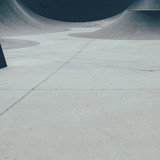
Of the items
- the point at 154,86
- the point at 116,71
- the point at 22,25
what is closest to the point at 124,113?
the point at 154,86

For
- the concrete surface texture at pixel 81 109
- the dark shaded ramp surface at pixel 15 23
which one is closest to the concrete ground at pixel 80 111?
the concrete surface texture at pixel 81 109

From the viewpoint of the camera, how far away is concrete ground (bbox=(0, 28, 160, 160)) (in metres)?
4.31

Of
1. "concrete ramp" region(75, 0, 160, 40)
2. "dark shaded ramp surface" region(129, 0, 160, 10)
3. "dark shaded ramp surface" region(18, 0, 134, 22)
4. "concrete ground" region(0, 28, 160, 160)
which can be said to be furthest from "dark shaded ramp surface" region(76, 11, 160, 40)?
"dark shaded ramp surface" region(129, 0, 160, 10)

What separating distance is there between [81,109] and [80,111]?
Result: 0.12 meters

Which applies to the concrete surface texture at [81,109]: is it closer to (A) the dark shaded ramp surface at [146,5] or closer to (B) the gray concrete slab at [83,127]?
(B) the gray concrete slab at [83,127]

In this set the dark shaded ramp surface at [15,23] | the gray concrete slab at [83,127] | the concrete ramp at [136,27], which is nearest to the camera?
the gray concrete slab at [83,127]

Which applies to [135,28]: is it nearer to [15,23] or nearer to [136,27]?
[136,27]

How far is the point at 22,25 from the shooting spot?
2891 cm

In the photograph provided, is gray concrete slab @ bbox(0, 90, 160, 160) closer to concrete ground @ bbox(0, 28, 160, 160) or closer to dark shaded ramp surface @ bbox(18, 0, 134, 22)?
concrete ground @ bbox(0, 28, 160, 160)

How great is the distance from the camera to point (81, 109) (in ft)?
19.8

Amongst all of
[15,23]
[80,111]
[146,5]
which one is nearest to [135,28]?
Result: [15,23]

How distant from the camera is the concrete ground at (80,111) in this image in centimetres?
431

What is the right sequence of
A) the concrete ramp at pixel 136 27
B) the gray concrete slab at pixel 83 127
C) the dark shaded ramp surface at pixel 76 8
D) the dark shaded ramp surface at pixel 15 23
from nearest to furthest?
1. the gray concrete slab at pixel 83 127
2. the concrete ramp at pixel 136 27
3. the dark shaded ramp surface at pixel 15 23
4. the dark shaded ramp surface at pixel 76 8

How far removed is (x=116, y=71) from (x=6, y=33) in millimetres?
17060
